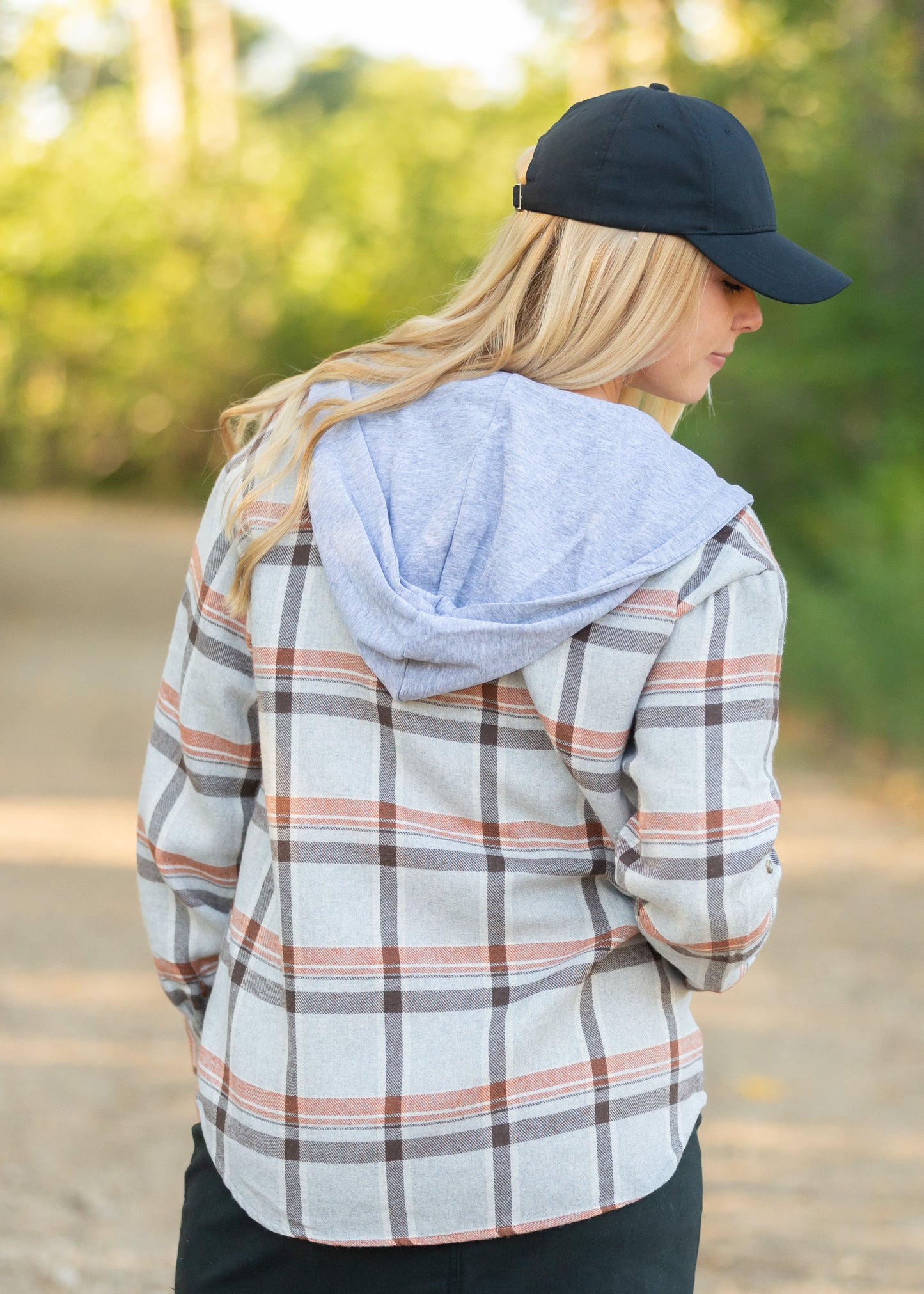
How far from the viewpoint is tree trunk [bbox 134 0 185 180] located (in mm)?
21016

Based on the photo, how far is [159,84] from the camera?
70.2 ft

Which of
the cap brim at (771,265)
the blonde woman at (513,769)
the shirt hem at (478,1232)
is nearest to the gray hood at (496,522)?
the blonde woman at (513,769)

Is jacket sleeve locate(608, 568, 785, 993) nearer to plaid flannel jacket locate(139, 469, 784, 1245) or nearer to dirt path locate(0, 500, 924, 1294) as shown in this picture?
plaid flannel jacket locate(139, 469, 784, 1245)

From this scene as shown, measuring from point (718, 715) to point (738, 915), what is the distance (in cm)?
20

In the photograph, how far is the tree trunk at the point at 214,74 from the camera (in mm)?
21625

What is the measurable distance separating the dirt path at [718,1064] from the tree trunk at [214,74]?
55.8 feet

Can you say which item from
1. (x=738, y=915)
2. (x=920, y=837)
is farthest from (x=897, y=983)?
(x=738, y=915)

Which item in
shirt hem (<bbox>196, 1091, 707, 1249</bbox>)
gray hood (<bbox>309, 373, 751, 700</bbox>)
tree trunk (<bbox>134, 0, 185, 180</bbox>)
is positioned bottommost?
shirt hem (<bbox>196, 1091, 707, 1249</bbox>)

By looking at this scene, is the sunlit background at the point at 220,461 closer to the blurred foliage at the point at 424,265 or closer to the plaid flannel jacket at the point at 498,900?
the blurred foliage at the point at 424,265

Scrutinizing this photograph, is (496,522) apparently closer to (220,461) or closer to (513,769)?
(513,769)

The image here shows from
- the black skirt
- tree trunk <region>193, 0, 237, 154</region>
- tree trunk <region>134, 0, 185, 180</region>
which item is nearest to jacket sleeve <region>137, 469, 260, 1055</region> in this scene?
the black skirt

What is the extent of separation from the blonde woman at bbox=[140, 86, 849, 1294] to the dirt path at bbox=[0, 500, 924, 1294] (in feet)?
5.84

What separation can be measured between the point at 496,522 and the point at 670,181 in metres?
0.38

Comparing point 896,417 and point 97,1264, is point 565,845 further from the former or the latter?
point 896,417
